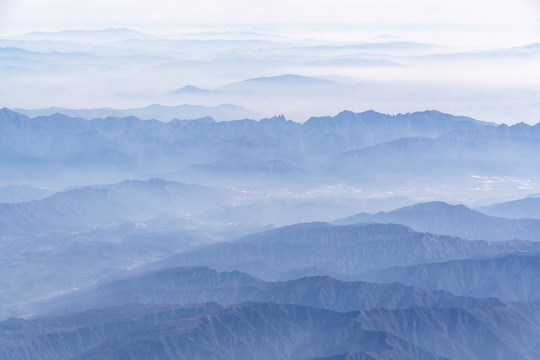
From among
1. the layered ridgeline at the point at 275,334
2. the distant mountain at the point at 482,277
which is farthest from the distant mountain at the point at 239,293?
the distant mountain at the point at 482,277

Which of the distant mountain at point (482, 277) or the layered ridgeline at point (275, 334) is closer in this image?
the layered ridgeline at point (275, 334)

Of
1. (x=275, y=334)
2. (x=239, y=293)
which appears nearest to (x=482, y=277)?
(x=239, y=293)

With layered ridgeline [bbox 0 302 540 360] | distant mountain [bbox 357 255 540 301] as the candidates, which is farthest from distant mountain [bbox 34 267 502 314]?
distant mountain [bbox 357 255 540 301]

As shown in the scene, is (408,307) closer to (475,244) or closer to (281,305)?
(281,305)

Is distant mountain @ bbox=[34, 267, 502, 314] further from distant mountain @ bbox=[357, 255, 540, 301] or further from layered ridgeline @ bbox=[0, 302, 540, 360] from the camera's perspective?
distant mountain @ bbox=[357, 255, 540, 301]

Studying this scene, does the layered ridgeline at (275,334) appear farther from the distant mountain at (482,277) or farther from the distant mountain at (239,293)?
the distant mountain at (482,277)

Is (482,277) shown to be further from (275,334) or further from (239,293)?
(275,334)
